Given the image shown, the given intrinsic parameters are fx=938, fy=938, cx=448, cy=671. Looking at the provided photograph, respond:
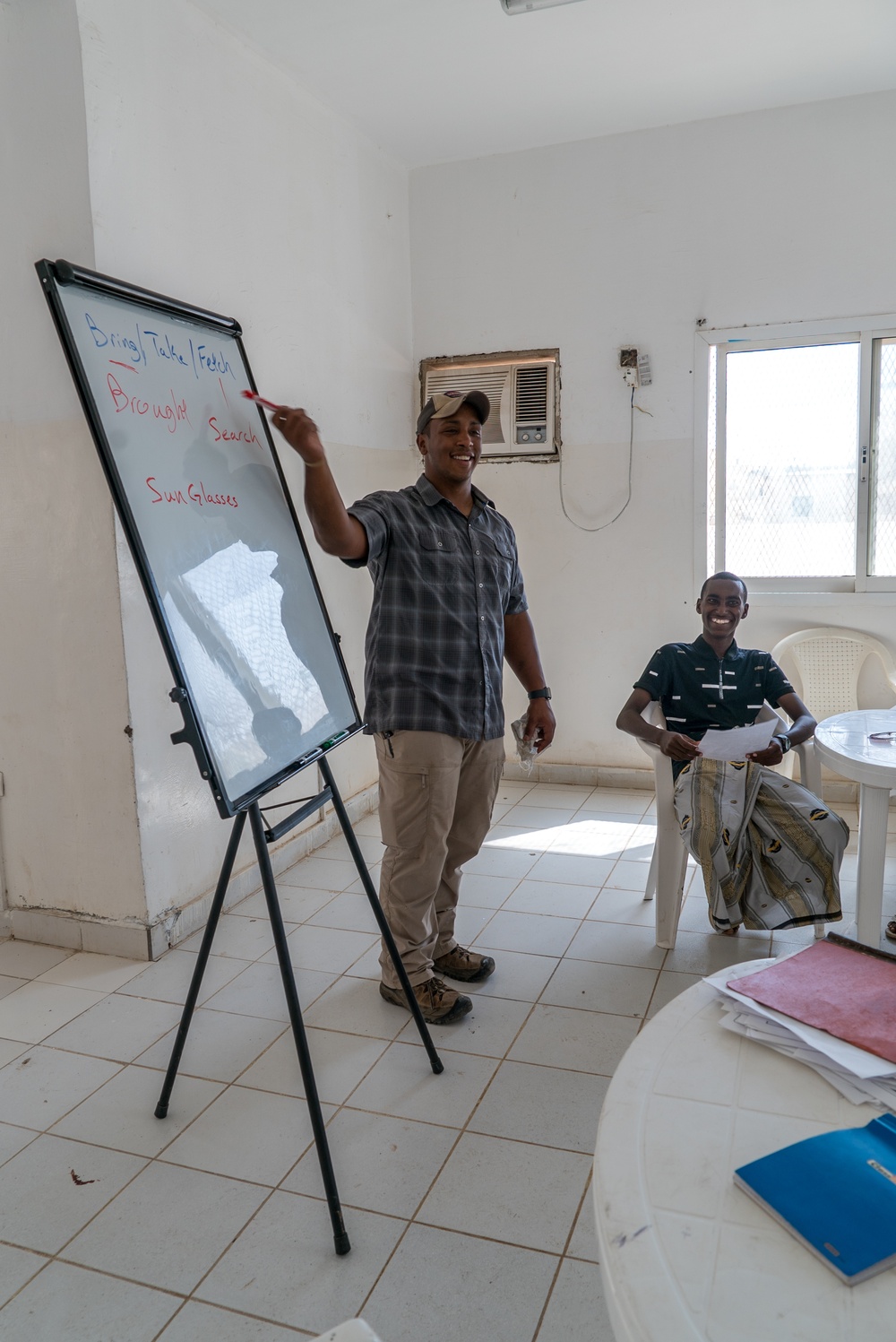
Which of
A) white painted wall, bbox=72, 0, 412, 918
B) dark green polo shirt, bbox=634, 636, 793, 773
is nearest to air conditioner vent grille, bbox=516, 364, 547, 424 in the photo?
white painted wall, bbox=72, 0, 412, 918

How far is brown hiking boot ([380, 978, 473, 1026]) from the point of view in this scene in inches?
94.0

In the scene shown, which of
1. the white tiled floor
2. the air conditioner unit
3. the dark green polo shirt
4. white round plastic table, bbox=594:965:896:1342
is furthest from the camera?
the air conditioner unit

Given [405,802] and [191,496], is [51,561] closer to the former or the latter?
[191,496]

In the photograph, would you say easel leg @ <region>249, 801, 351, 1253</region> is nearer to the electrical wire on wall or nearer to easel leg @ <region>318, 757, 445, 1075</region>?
easel leg @ <region>318, 757, 445, 1075</region>

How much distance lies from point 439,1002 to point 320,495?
133 cm

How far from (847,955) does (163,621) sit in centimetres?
118

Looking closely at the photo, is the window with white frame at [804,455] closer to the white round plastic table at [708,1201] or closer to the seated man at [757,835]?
the seated man at [757,835]

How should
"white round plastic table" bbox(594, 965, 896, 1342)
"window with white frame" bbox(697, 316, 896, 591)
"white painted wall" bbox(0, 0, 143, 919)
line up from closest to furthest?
1. "white round plastic table" bbox(594, 965, 896, 1342)
2. "white painted wall" bbox(0, 0, 143, 919)
3. "window with white frame" bbox(697, 316, 896, 591)

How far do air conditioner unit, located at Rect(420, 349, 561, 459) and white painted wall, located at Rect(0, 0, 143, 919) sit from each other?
211 cm

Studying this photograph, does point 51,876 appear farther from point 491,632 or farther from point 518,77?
point 518,77

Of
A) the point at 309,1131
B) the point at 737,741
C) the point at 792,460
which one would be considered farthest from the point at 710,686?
the point at 309,1131

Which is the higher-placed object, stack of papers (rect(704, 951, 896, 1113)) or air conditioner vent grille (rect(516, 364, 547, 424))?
air conditioner vent grille (rect(516, 364, 547, 424))

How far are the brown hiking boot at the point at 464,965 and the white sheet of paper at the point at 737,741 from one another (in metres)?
0.86

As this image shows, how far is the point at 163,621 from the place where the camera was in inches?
63.6
